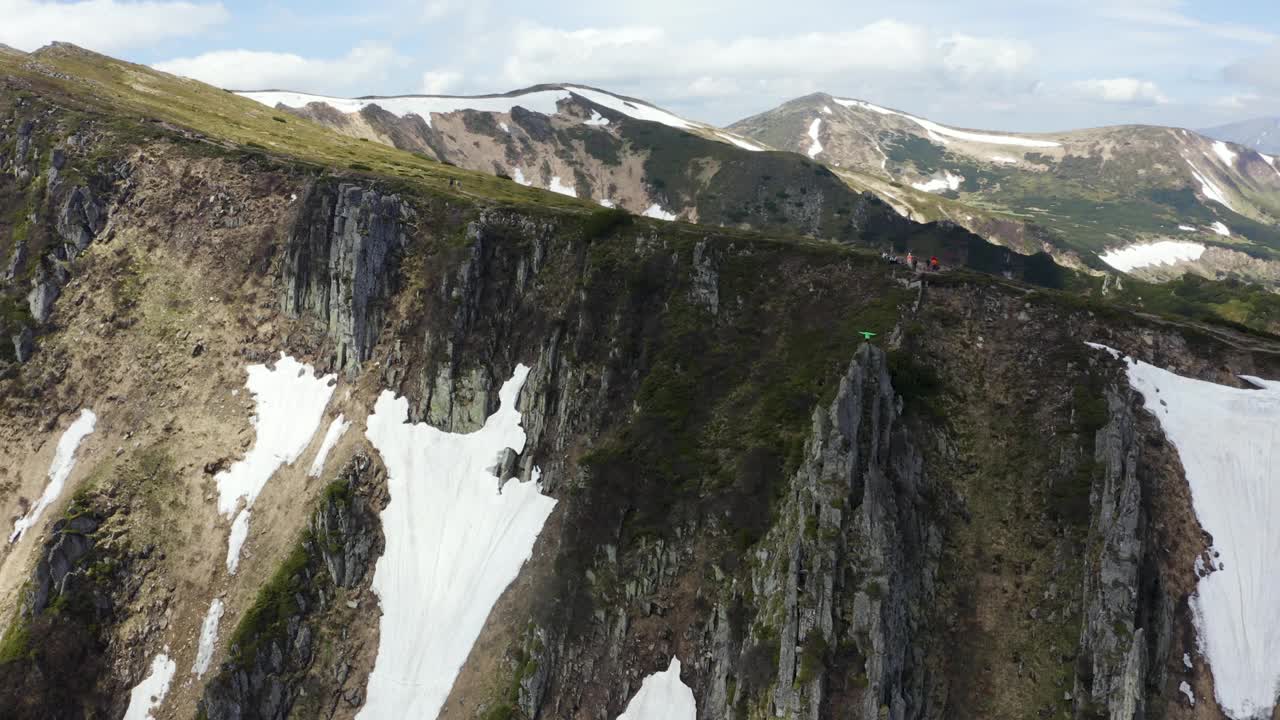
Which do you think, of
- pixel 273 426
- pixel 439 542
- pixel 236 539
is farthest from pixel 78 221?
pixel 439 542

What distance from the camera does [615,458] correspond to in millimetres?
57562

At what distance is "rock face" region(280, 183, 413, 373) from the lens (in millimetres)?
73188

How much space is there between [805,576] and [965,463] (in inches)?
574

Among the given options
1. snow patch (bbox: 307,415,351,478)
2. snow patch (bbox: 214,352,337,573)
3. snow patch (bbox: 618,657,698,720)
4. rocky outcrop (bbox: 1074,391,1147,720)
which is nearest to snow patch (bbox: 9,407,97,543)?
snow patch (bbox: 214,352,337,573)

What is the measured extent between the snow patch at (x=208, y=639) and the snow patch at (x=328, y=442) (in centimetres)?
1322

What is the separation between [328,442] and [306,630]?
708 inches

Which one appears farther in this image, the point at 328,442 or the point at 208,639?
the point at 328,442

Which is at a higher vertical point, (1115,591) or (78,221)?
(78,221)

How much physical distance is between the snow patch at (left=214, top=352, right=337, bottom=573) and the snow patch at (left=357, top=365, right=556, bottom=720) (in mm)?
6842

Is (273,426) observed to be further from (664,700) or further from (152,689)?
(664,700)

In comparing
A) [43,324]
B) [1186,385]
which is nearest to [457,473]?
[43,324]

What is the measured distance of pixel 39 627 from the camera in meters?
57.2

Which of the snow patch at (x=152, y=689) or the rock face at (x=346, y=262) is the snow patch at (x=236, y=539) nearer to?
the snow patch at (x=152, y=689)

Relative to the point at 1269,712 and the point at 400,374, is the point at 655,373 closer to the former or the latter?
the point at 400,374
